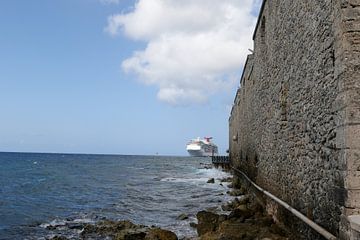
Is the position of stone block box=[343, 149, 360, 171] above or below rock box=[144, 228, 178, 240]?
above

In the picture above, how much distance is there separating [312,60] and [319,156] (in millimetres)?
1665

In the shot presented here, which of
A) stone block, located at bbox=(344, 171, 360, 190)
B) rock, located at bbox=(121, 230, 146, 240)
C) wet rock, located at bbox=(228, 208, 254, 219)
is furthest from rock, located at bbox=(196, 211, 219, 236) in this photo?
stone block, located at bbox=(344, 171, 360, 190)

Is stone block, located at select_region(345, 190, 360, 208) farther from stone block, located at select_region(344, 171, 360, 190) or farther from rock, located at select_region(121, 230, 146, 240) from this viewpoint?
rock, located at select_region(121, 230, 146, 240)

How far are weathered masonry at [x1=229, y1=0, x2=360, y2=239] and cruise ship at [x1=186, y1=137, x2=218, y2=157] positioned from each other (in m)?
120

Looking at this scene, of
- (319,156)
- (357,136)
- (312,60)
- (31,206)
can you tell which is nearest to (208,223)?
(319,156)

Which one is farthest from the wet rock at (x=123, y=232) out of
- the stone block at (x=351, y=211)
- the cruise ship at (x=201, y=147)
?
the cruise ship at (x=201, y=147)

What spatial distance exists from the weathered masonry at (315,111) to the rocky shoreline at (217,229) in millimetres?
465

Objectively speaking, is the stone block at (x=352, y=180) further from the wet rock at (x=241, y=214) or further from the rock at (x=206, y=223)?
the wet rock at (x=241, y=214)

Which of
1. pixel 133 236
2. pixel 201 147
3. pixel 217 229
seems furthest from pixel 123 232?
pixel 201 147

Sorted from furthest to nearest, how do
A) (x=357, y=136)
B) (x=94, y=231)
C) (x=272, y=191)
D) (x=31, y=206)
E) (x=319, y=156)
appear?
(x=31, y=206)
(x=94, y=231)
(x=272, y=191)
(x=319, y=156)
(x=357, y=136)

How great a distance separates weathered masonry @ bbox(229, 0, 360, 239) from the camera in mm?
5070

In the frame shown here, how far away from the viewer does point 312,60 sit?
6.66 meters

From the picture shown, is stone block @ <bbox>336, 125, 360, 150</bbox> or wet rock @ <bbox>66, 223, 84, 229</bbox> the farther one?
wet rock @ <bbox>66, 223, 84, 229</bbox>

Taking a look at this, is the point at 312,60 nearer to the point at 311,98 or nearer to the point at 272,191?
the point at 311,98
